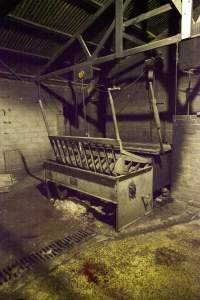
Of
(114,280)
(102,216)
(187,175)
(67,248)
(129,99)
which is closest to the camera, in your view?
(114,280)

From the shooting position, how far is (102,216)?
5.46 m

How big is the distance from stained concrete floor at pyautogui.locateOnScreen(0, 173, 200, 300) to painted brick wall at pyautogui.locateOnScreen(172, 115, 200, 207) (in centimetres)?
53

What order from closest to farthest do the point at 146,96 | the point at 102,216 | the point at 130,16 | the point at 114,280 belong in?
the point at 114,280, the point at 102,216, the point at 130,16, the point at 146,96

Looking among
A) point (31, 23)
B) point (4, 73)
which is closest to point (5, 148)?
point (4, 73)

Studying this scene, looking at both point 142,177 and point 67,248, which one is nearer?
point 67,248

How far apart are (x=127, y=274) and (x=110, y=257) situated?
0.51 m

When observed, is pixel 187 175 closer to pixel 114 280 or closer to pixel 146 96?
pixel 146 96

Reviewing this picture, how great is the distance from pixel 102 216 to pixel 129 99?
5315mm

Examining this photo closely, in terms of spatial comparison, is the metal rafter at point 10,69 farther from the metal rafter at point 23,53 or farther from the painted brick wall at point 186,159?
the painted brick wall at point 186,159

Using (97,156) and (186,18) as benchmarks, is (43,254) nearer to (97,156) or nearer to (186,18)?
(97,156)

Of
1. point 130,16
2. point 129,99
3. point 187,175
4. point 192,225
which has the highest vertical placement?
point 130,16

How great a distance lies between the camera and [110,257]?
382cm

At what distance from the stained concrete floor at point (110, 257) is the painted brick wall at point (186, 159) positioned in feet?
1.73

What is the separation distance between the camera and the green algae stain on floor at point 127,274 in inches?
118
